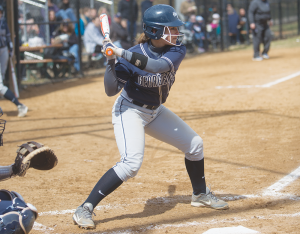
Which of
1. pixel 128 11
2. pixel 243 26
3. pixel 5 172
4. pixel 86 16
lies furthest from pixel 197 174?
pixel 243 26

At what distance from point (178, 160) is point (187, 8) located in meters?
13.0

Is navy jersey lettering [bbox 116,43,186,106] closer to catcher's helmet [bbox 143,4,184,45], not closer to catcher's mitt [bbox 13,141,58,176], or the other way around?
catcher's helmet [bbox 143,4,184,45]

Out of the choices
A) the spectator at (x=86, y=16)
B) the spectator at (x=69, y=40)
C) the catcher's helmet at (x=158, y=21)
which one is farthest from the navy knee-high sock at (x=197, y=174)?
the spectator at (x=86, y=16)

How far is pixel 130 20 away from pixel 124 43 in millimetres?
1042

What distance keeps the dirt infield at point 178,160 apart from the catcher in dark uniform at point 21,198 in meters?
0.62

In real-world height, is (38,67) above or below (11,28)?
below

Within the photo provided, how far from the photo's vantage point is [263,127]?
6.01 meters

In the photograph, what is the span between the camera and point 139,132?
124 inches

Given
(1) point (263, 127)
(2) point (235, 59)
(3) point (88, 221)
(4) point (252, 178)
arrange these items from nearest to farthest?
(3) point (88, 221) → (4) point (252, 178) → (1) point (263, 127) → (2) point (235, 59)

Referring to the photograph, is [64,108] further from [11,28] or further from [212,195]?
[212,195]

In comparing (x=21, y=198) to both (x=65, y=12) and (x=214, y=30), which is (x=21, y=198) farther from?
(x=214, y=30)

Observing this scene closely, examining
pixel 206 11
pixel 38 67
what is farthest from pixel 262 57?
pixel 38 67

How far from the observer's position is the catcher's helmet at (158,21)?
316 centimetres

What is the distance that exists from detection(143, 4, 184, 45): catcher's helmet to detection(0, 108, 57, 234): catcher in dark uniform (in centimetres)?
126
